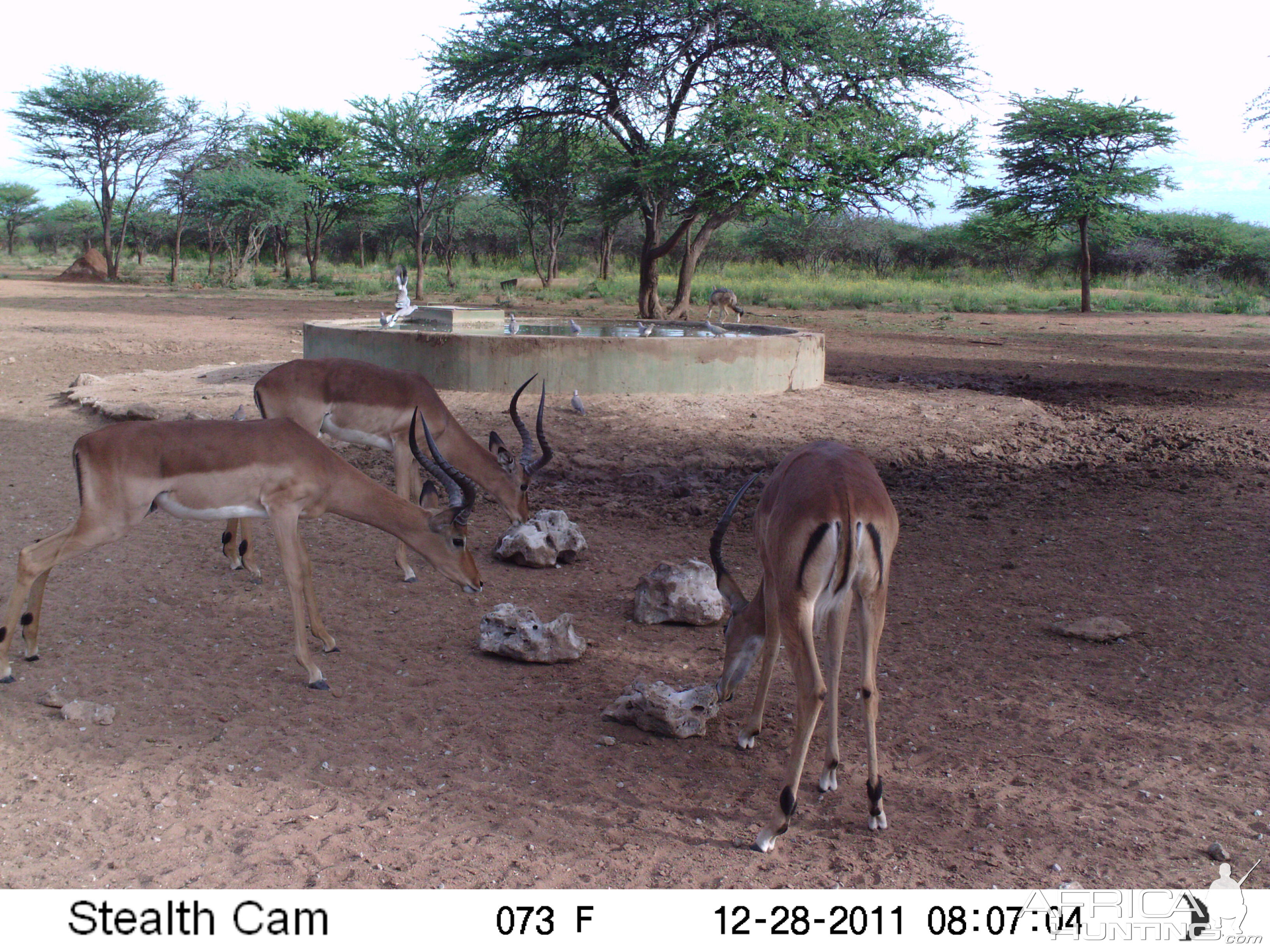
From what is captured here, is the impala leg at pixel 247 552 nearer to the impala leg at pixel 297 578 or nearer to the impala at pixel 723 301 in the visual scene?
the impala leg at pixel 297 578

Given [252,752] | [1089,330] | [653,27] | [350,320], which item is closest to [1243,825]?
[252,752]

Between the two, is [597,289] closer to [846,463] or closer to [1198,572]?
[1198,572]

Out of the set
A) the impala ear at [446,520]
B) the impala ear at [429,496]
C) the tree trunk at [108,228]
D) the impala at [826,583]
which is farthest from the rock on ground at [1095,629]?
the tree trunk at [108,228]

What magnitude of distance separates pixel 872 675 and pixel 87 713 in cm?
294

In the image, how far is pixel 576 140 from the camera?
20297 mm

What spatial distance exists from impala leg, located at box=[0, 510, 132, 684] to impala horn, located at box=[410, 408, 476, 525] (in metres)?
1.25

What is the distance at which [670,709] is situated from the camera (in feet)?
13.2

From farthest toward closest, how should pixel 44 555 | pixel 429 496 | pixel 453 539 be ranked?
pixel 429 496, pixel 453 539, pixel 44 555

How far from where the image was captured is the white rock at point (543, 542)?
6.18 m

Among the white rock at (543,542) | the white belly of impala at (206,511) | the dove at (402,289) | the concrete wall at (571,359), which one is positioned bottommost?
the white rock at (543,542)

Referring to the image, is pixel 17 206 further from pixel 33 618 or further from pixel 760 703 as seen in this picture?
pixel 760 703

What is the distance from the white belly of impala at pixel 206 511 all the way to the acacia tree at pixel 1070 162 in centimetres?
2589

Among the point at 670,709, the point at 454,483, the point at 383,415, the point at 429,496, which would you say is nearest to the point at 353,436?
the point at 383,415

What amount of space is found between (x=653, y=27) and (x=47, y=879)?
1836cm
